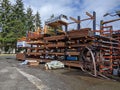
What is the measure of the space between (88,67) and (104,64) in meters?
1.13

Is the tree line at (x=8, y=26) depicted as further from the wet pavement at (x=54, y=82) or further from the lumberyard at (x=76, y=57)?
the wet pavement at (x=54, y=82)

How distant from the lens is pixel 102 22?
48.0 ft

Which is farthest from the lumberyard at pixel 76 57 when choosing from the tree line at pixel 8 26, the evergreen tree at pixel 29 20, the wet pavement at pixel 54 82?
the evergreen tree at pixel 29 20

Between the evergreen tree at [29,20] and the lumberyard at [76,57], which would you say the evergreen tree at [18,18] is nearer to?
the evergreen tree at [29,20]

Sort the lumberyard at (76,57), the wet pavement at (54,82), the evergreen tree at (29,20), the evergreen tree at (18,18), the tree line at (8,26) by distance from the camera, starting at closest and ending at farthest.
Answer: the wet pavement at (54,82) < the lumberyard at (76,57) < the tree line at (8,26) < the evergreen tree at (18,18) < the evergreen tree at (29,20)

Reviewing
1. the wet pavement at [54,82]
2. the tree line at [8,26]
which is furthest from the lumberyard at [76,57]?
the tree line at [8,26]

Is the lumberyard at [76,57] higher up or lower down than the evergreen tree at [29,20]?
lower down

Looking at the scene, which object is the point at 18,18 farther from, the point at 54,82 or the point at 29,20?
the point at 54,82

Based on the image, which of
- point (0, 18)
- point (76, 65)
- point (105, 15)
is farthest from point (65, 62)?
point (0, 18)

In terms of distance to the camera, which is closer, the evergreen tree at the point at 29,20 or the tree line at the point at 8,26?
the tree line at the point at 8,26

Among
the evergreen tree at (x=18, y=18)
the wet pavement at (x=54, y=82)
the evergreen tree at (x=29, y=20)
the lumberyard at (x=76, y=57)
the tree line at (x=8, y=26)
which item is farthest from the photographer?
the evergreen tree at (x=29, y=20)

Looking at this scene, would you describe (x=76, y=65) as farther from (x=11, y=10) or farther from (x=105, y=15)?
(x=11, y=10)

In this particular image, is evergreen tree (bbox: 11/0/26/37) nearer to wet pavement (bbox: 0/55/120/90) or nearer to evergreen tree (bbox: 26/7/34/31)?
evergreen tree (bbox: 26/7/34/31)

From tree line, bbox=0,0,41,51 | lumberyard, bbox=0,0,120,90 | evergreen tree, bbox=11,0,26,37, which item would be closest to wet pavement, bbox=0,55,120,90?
lumberyard, bbox=0,0,120,90
